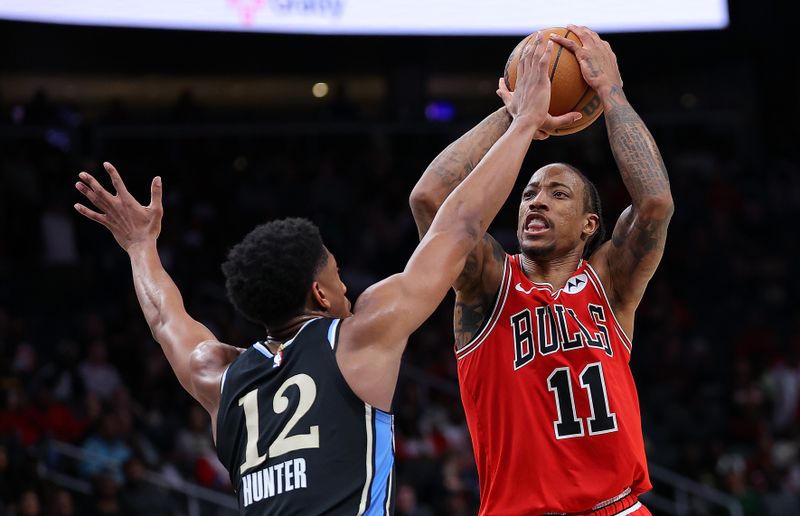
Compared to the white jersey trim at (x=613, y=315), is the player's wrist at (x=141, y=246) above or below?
above

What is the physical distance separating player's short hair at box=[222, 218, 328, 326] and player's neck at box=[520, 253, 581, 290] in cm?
135

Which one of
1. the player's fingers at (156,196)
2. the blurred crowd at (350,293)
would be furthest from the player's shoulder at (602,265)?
the blurred crowd at (350,293)

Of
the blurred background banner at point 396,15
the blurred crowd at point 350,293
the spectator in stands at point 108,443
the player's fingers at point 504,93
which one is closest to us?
the player's fingers at point 504,93

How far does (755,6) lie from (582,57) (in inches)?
580

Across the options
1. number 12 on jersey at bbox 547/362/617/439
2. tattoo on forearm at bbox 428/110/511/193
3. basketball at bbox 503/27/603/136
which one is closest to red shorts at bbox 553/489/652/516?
number 12 on jersey at bbox 547/362/617/439

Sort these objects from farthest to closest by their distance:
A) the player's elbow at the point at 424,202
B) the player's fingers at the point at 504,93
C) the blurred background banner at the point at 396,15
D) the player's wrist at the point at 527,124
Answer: the blurred background banner at the point at 396,15 < the player's fingers at the point at 504,93 < the player's elbow at the point at 424,202 < the player's wrist at the point at 527,124

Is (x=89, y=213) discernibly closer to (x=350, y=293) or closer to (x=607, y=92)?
(x=607, y=92)

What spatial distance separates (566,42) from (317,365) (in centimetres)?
179

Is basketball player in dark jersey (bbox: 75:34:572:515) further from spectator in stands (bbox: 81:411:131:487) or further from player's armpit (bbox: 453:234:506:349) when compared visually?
spectator in stands (bbox: 81:411:131:487)

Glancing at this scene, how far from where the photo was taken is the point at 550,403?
4.12m

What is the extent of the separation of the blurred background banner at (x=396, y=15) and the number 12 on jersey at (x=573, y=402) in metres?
8.33

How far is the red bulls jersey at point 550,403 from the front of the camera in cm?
406

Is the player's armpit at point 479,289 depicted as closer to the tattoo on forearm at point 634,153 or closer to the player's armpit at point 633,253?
the player's armpit at point 633,253

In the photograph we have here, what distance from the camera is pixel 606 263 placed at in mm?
4473
